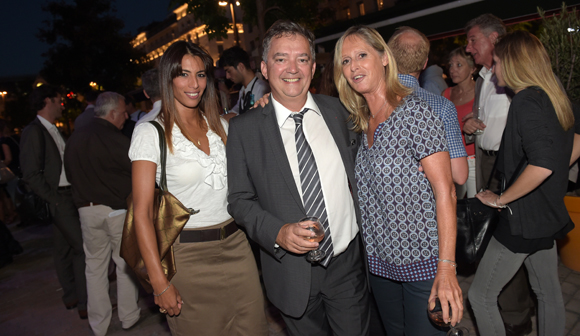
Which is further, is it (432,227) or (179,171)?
(179,171)

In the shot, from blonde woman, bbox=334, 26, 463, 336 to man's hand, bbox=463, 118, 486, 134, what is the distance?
5.77ft

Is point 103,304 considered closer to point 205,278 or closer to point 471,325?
point 205,278

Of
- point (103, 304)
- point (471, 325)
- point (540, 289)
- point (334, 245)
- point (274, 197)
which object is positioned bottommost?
point (471, 325)

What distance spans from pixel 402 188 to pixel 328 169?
17.0 inches

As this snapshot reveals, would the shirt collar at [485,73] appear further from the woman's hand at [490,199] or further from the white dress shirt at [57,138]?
the white dress shirt at [57,138]

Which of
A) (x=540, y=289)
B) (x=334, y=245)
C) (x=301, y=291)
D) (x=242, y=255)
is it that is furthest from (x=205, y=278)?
(x=540, y=289)

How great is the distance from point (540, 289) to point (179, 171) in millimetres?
2454

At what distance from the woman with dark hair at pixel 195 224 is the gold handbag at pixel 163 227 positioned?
42mm

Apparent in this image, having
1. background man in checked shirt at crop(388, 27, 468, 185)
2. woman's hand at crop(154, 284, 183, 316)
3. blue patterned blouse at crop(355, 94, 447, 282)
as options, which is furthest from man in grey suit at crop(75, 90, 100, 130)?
blue patterned blouse at crop(355, 94, 447, 282)

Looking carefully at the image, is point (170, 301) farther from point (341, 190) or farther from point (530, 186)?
point (530, 186)

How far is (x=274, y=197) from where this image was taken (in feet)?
6.59

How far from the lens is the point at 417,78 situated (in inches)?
110

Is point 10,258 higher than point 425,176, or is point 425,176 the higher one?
point 425,176

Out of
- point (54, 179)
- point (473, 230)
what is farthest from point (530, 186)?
point (54, 179)
